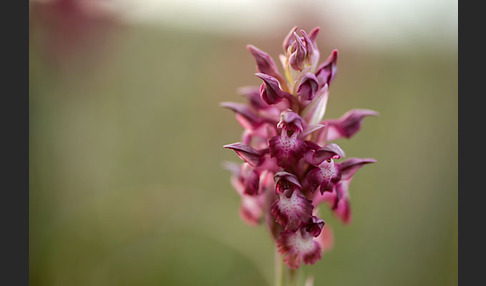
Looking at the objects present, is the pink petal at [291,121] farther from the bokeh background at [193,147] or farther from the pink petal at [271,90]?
the bokeh background at [193,147]

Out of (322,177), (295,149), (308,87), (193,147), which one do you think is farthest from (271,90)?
(193,147)

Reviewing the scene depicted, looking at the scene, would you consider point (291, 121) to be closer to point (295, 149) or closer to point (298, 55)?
point (295, 149)

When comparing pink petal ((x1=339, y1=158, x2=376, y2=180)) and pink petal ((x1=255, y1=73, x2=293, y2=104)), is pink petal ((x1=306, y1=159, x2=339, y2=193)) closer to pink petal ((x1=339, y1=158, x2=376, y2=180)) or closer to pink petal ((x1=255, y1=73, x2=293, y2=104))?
pink petal ((x1=339, y1=158, x2=376, y2=180))

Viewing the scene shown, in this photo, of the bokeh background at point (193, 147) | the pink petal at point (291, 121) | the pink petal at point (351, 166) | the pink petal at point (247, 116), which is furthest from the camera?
the bokeh background at point (193, 147)

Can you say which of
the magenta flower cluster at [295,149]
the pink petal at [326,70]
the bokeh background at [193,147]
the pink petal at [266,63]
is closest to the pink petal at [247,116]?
the magenta flower cluster at [295,149]

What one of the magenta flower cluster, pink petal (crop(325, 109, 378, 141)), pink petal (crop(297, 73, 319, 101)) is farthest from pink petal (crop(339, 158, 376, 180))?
pink petal (crop(297, 73, 319, 101))

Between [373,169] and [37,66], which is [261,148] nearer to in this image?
[37,66]
